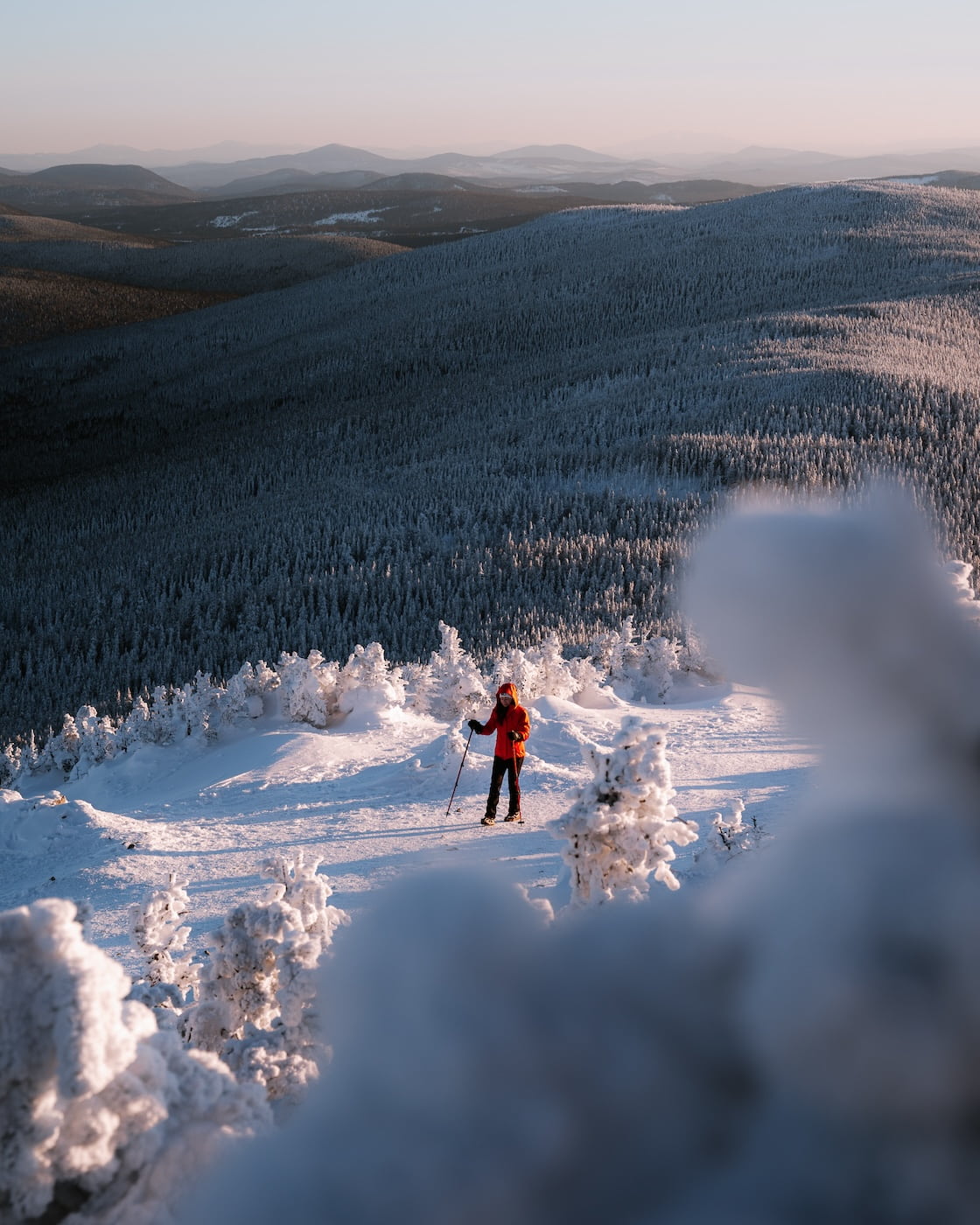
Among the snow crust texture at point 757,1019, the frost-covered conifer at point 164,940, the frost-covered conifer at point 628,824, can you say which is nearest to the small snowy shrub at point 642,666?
the frost-covered conifer at point 164,940

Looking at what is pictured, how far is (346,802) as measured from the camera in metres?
8.48

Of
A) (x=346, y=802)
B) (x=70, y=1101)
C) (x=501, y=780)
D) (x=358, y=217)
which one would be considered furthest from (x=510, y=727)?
(x=358, y=217)

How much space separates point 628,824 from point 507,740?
3.61 metres

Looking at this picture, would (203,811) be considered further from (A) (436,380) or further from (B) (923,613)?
(A) (436,380)

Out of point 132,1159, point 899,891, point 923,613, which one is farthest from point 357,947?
point 923,613

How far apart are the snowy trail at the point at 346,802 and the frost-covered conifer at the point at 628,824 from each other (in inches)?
40.2

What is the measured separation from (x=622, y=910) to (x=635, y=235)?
62248 millimetres

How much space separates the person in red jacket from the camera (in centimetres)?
769

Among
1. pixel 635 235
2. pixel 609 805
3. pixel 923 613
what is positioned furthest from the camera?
pixel 635 235

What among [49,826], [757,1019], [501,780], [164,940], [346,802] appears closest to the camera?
[757,1019]

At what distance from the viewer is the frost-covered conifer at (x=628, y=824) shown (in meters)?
4.10

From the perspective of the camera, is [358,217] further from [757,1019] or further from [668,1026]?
[757,1019]

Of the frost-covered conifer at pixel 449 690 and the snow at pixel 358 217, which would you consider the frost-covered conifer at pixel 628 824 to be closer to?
the frost-covered conifer at pixel 449 690

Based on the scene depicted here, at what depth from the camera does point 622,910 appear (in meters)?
2.85
